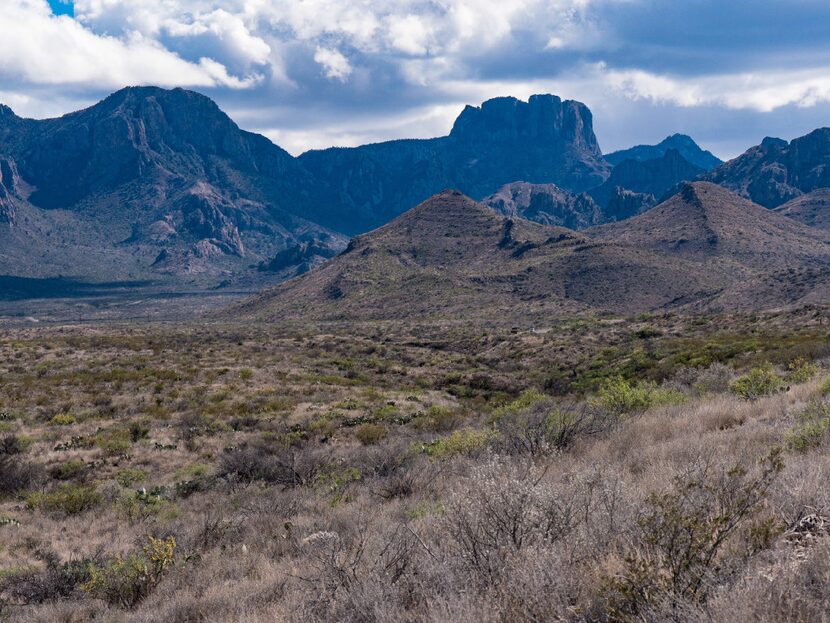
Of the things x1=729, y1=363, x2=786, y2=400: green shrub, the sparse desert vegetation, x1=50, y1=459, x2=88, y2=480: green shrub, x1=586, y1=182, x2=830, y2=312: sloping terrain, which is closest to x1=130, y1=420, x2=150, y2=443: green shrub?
the sparse desert vegetation

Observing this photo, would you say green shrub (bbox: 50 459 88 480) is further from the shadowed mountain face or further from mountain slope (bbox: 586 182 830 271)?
A: mountain slope (bbox: 586 182 830 271)

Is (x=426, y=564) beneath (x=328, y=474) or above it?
above

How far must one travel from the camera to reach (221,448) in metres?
17.8

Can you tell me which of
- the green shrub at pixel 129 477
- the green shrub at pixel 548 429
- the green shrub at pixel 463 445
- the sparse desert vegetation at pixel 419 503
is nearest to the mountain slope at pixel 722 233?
the sparse desert vegetation at pixel 419 503

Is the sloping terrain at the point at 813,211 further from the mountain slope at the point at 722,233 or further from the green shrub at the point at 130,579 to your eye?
the green shrub at the point at 130,579

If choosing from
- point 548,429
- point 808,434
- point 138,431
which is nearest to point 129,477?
point 138,431

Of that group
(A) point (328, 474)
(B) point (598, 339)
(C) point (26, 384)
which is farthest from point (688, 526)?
(B) point (598, 339)

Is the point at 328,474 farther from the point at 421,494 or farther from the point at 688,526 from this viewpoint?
the point at 688,526

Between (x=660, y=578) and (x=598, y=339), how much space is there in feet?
146

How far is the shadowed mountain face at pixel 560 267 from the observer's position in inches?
3829

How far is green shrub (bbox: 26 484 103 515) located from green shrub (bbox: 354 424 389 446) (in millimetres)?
7450

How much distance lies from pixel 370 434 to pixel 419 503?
9.72 metres

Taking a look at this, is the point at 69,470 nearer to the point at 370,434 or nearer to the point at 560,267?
the point at 370,434

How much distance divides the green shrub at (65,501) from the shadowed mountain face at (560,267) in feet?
272
